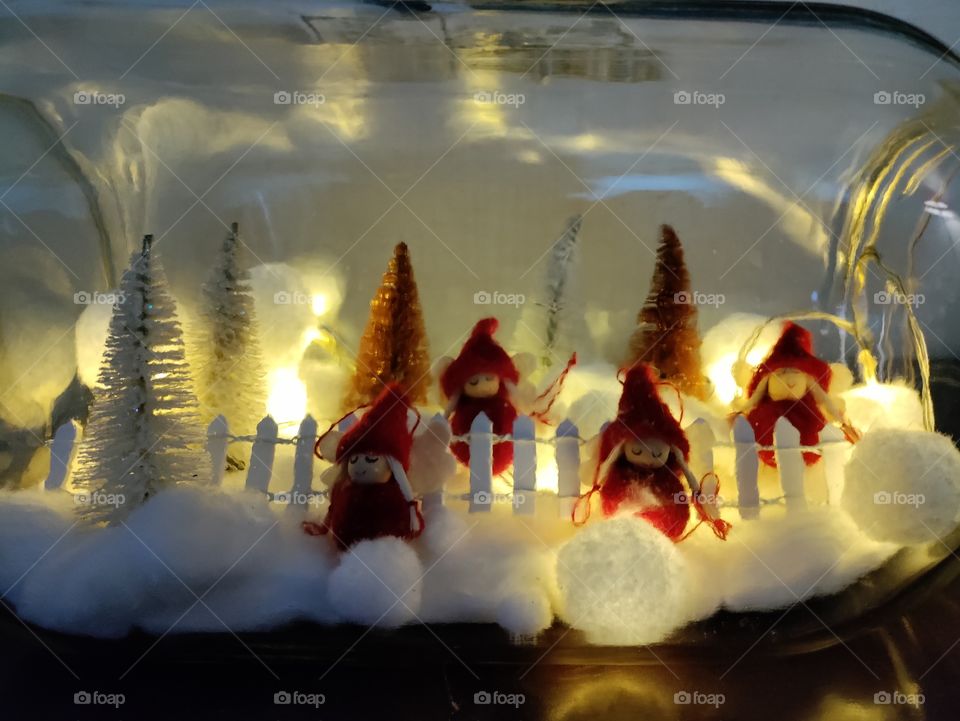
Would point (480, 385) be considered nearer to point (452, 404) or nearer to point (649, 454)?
point (452, 404)

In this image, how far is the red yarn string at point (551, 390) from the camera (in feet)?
3.68

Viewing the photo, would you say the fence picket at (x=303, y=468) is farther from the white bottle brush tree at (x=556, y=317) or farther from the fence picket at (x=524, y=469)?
the white bottle brush tree at (x=556, y=317)

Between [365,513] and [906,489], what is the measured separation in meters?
0.55

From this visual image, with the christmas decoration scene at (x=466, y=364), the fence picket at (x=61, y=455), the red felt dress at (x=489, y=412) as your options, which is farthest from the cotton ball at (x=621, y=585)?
the fence picket at (x=61, y=455)

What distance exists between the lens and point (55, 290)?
3.49 ft

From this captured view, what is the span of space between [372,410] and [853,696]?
520 mm

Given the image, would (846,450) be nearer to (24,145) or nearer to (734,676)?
(734,676)

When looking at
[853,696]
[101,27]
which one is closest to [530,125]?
[101,27]
